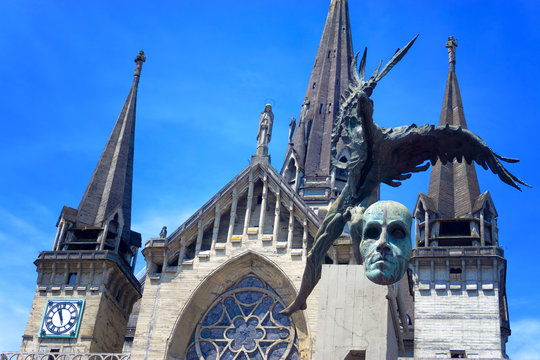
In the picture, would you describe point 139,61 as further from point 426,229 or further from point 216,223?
point 426,229

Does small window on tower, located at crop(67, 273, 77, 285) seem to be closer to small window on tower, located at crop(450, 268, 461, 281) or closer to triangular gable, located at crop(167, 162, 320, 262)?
triangular gable, located at crop(167, 162, 320, 262)

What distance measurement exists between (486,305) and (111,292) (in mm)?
12326

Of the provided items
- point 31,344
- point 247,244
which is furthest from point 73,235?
point 247,244

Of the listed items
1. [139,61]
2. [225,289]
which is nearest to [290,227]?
[225,289]

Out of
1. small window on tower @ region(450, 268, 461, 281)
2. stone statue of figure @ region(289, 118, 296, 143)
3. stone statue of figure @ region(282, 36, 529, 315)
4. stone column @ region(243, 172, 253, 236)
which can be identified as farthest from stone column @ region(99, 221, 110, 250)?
stone statue of figure @ region(282, 36, 529, 315)

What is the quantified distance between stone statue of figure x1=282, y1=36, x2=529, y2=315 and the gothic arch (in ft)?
41.6

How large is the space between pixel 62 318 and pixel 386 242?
772 inches

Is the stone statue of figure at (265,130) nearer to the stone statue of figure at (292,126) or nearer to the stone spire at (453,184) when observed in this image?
the stone spire at (453,184)

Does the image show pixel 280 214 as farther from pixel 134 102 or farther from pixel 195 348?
pixel 134 102

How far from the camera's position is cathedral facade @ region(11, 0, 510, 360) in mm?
26375

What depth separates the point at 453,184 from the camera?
33500mm

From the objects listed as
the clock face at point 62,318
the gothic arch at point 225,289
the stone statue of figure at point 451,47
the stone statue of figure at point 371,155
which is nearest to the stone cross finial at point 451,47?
the stone statue of figure at point 451,47

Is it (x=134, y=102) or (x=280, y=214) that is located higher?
(x=134, y=102)

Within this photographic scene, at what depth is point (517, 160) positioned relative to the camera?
12805 millimetres
